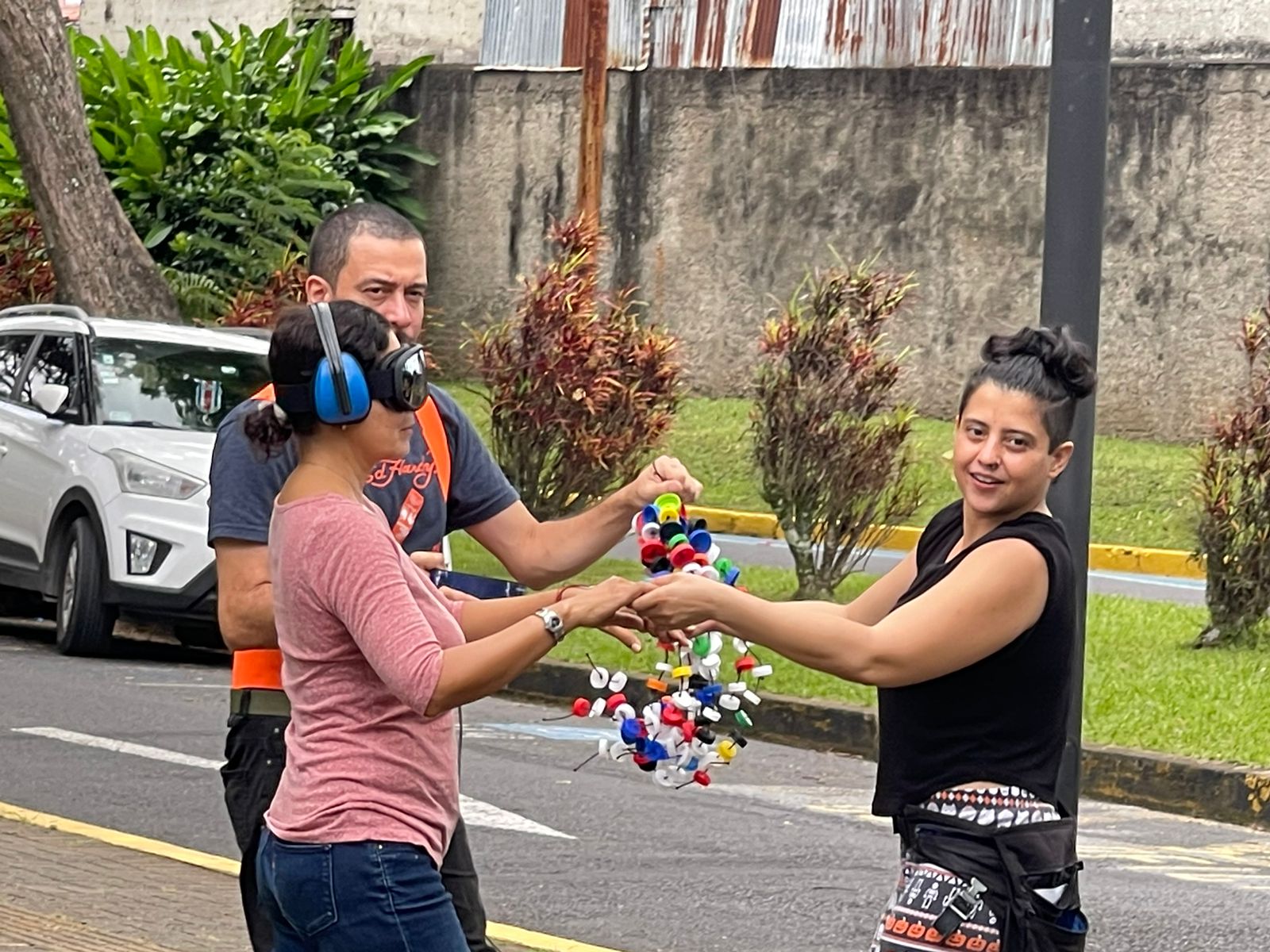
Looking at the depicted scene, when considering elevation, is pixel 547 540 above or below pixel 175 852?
above

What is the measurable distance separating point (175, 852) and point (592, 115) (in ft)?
59.5

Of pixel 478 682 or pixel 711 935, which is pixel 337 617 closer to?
pixel 478 682

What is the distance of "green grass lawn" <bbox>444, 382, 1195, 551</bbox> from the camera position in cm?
1950

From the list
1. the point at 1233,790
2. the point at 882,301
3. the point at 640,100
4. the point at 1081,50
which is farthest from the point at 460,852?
the point at 640,100

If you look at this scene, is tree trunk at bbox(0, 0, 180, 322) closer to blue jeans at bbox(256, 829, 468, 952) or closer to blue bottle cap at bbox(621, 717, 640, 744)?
blue bottle cap at bbox(621, 717, 640, 744)

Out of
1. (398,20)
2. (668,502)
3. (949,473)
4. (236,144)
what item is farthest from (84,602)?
(398,20)

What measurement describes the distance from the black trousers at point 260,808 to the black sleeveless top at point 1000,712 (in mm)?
874

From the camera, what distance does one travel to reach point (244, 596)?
13.9ft

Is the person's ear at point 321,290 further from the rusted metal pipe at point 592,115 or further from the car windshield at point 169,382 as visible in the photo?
the rusted metal pipe at point 592,115

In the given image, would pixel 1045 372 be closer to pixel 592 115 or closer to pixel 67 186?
pixel 67 186

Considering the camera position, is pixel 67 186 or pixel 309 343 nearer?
pixel 309 343

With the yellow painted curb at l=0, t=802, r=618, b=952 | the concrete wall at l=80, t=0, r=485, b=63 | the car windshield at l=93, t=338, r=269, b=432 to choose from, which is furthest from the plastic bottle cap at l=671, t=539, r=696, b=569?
the concrete wall at l=80, t=0, r=485, b=63

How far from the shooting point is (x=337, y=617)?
3.64 meters

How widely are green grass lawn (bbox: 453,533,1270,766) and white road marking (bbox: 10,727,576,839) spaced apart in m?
2.64
